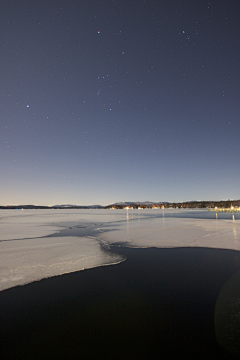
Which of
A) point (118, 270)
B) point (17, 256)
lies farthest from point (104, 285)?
point (17, 256)

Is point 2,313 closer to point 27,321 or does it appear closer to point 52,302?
point 27,321

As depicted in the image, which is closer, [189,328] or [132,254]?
[189,328]

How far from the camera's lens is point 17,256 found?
7086mm

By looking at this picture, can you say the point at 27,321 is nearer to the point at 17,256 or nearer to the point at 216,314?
the point at 216,314

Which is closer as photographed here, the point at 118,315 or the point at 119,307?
the point at 118,315

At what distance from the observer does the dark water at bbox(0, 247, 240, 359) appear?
2.82m

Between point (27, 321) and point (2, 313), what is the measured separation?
2.31 ft

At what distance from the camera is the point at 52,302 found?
411 cm

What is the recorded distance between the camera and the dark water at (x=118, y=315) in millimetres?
2815

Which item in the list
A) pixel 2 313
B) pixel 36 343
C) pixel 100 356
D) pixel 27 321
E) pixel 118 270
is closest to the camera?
pixel 100 356

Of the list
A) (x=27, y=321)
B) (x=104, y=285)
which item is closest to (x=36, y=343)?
(x=27, y=321)

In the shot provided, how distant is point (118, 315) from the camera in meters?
3.62

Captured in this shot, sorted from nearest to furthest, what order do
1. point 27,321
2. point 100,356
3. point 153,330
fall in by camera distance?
point 100,356 → point 153,330 → point 27,321

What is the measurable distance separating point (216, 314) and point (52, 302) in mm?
3610
